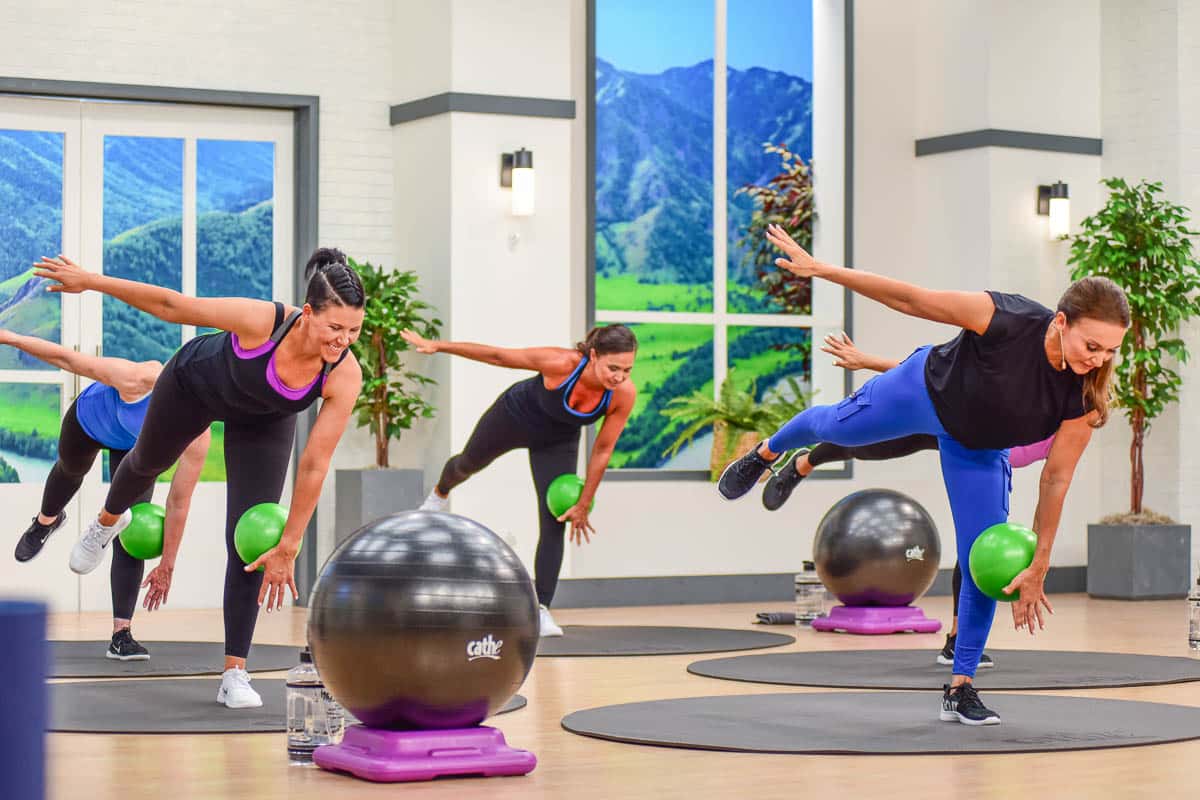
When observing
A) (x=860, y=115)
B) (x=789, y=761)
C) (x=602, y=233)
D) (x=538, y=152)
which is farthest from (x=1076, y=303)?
(x=860, y=115)

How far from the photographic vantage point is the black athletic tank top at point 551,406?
712cm

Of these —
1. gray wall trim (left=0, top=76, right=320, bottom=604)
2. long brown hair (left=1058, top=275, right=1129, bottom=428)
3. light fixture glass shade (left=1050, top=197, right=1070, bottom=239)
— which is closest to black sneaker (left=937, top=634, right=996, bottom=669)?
long brown hair (left=1058, top=275, right=1129, bottom=428)

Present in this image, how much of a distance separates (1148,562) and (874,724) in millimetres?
5871

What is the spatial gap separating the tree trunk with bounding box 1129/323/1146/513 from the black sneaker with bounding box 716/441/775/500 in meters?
4.27

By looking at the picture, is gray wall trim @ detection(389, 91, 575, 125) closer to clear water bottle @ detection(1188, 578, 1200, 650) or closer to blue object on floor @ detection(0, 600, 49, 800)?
clear water bottle @ detection(1188, 578, 1200, 650)

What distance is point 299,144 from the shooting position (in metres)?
9.48

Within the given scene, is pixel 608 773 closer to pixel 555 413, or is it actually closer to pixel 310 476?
pixel 310 476

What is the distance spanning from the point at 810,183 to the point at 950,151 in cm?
90

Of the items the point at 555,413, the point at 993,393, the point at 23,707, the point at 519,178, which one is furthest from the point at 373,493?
the point at 23,707

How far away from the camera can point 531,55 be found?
30.5 ft

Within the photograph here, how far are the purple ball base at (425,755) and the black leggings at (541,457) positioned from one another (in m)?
3.34

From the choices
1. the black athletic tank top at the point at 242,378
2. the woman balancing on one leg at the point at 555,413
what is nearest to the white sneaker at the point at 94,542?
the black athletic tank top at the point at 242,378

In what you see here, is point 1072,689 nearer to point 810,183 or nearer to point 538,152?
point 538,152

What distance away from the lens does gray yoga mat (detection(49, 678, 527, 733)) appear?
462cm
